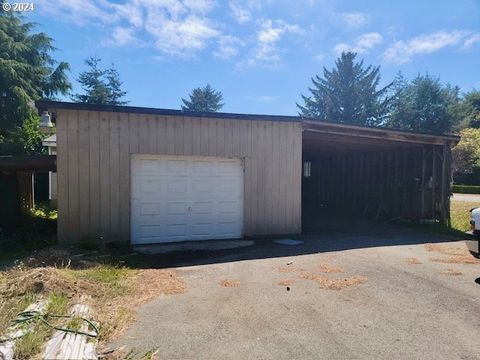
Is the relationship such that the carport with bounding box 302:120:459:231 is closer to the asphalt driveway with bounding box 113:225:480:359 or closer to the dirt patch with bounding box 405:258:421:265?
the dirt patch with bounding box 405:258:421:265

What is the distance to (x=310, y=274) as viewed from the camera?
6293 millimetres

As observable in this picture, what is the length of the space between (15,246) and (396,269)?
7999 millimetres

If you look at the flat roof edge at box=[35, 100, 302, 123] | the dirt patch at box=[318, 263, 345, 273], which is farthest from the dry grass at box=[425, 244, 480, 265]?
the flat roof edge at box=[35, 100, 302, 123]

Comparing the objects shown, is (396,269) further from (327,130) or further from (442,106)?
(442,106)

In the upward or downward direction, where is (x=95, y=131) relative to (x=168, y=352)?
upward

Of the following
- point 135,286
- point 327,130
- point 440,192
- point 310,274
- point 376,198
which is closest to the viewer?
point 135,286

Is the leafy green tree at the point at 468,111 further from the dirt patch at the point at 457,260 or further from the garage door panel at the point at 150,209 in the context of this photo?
the garage door panel at the point at 150,209

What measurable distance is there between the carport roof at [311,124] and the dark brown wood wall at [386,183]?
0.90 m

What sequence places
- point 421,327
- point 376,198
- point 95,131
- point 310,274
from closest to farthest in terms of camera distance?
point 421,327
point 310,274
point 95,131
point 376,198

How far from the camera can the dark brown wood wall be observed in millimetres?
12438

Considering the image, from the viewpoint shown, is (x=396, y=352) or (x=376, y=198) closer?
(x=396, y=352)

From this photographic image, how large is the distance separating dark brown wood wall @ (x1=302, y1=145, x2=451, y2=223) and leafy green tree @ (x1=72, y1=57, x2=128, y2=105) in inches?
1119

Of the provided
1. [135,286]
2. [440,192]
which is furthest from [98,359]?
[440,192]

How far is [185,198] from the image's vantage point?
900 cm
